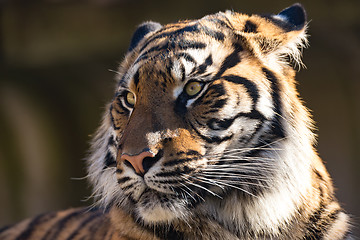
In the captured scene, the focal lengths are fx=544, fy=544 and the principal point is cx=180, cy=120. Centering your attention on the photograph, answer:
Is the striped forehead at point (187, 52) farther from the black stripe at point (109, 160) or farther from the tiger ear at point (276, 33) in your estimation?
the black stripe at point (109, 160)

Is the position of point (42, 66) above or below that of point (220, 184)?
above

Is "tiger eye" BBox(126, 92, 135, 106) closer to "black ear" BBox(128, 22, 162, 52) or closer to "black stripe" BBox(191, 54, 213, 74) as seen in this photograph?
"black stripe" BBox(191, 54, 213, 74)

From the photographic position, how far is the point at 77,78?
250 inches

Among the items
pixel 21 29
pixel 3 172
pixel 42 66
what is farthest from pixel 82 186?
pixel 21 29

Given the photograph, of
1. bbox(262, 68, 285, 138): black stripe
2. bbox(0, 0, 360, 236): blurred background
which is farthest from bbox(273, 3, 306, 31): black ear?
bbox(0, 0, 360, 236): blurred background

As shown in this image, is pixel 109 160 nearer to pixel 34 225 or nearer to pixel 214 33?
pixel 214 33

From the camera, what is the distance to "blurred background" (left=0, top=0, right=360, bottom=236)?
220 inches

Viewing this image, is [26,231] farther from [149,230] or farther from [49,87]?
[49,87]

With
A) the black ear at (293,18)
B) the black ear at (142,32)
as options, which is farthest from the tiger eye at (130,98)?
the black ear at (293,18)

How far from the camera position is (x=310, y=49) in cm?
580

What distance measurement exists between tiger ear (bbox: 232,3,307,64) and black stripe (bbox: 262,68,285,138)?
120 millimetres

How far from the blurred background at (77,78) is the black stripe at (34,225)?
6.82ft

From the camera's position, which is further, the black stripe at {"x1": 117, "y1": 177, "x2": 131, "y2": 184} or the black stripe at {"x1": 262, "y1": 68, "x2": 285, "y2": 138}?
the black stripe at {"x1": 262, "y1": 68, "x2": 285, "y2": 138}

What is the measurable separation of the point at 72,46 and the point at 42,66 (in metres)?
0.45
